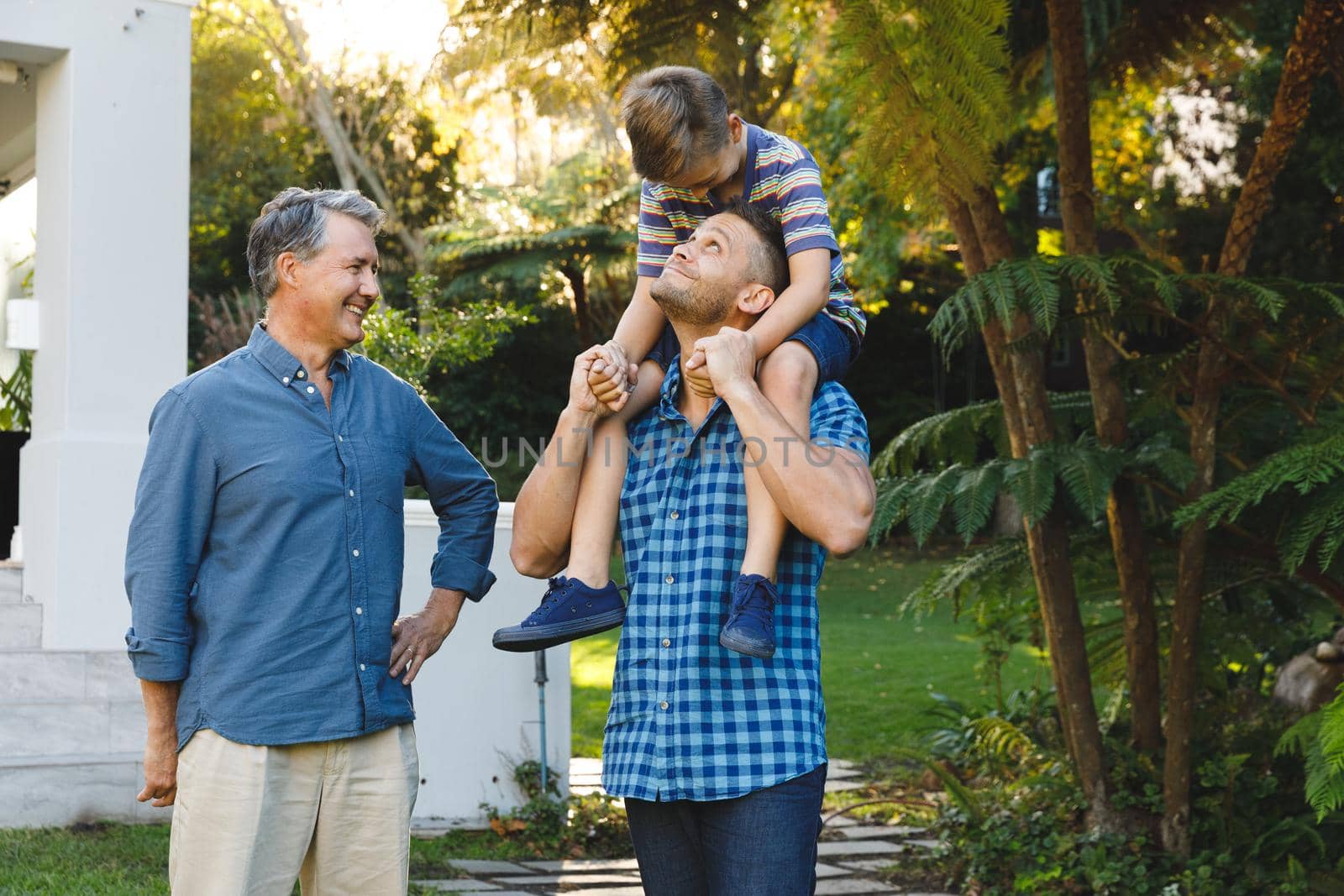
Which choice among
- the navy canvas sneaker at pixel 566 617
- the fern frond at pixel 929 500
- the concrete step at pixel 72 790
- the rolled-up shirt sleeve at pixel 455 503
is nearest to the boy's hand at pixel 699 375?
the navy canvas sneaker at pixel 566 617

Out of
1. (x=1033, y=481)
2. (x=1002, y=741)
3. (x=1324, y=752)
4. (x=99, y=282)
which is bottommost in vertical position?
(x=1002, y=741)

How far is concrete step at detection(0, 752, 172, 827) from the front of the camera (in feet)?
17.8

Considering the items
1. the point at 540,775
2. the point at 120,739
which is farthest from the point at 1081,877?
the point at 120,739

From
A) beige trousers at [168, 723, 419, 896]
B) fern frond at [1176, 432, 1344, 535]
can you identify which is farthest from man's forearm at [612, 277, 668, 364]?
fern frond at [1176, 432, 1344, 535]

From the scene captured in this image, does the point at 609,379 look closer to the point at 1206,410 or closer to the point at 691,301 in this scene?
the point at 691,301

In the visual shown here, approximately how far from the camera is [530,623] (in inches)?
103

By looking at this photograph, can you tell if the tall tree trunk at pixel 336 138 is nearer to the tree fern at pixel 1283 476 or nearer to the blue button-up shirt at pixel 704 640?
the tree fern at pixel 1283 476

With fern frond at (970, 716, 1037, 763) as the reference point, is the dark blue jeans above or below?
above

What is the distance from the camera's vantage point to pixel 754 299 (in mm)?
2719

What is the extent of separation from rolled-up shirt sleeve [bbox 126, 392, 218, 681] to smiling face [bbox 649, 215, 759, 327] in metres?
0.96

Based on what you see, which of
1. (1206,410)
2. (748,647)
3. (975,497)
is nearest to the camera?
(748,647)

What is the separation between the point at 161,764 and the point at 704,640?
1139mm

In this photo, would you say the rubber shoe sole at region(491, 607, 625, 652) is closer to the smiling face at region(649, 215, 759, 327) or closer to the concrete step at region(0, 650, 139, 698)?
the smiling face at region(649, 215, 759, 327)

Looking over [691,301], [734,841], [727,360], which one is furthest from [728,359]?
[734,841]
